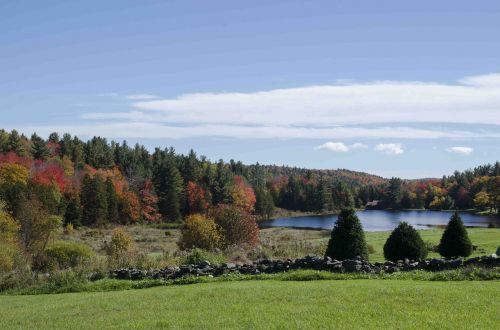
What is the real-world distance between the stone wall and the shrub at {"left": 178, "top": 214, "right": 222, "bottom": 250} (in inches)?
655

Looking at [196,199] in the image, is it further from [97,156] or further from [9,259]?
[9,259]

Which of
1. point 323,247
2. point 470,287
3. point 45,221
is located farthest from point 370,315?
point 45,221

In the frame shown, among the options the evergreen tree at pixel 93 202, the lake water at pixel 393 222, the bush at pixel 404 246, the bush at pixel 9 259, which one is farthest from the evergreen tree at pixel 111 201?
the bush at pixel 404 246

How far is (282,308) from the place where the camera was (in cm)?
1105

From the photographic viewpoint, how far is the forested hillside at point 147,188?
239 feet

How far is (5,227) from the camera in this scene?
124ft

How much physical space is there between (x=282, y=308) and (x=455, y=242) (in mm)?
18134

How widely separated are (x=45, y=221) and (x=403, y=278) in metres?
30.4

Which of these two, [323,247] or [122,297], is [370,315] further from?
[323,247]

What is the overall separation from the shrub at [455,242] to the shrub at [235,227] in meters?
15.3

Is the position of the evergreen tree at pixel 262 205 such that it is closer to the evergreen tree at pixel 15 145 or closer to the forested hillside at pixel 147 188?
the forested hillside at pixel 147 188

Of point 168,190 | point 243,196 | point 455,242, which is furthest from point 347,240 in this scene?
point 243,196

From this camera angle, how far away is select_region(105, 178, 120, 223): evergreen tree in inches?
3157

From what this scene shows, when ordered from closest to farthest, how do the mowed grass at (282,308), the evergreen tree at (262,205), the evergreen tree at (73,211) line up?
the mowed grass at (282,308)
the evergreen tree at (73,211)
the evergreen tree at (262,205)
